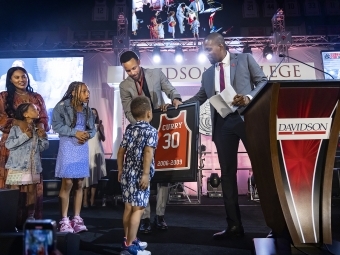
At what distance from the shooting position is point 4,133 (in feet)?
8.62

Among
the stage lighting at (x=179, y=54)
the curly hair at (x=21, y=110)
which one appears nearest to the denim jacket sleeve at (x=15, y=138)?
the curly hair at (x=21, y=110)

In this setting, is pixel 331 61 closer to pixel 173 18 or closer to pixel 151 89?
pixel 173 18

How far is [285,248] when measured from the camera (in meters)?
1.57

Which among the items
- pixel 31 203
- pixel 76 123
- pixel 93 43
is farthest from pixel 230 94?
pixel 93 43

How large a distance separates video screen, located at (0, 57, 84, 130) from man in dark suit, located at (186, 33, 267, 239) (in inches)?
229

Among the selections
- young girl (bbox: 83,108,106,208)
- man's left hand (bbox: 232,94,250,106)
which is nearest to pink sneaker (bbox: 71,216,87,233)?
man's left hand (bbox: 232,94,250,106)

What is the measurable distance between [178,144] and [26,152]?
134 centimetres

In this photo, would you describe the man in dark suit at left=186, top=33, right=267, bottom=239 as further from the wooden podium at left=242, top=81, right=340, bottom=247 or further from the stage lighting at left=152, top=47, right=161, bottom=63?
the stage lighting at left=152, top=47, right=161, bottom=63

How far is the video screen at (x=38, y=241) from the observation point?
1.04m

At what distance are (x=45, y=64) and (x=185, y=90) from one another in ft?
12.7

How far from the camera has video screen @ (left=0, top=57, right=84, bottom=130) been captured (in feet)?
24.9

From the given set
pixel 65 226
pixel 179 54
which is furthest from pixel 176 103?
pixel 179 54

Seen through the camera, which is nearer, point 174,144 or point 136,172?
point 136,172

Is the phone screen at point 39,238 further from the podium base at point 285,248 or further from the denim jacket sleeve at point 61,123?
the denim jacket sleeve at point 61,123
